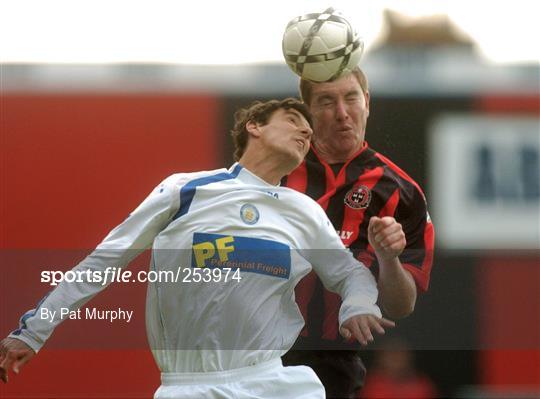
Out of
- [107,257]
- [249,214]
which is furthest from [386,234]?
[107,257]

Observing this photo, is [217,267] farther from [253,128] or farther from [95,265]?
[253,128]

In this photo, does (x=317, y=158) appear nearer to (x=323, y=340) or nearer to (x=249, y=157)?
(x=249, y=157)

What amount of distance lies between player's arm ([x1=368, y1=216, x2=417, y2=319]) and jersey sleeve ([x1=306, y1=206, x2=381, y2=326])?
0.26 ft

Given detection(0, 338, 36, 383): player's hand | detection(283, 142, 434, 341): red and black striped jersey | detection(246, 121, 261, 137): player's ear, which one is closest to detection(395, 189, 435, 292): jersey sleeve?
detection(283, 142, 434, 341): red and black striped jersey

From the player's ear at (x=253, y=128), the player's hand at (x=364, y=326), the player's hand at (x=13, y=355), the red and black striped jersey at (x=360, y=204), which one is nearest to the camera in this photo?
the player's hand at (x=13, y=355)

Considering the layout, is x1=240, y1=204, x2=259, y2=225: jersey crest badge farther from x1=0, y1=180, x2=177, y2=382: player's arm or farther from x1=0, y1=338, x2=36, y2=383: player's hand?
x1=0, y1=338, x2=36, y2=383: player's hand

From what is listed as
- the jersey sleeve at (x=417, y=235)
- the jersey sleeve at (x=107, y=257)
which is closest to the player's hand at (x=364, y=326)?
the jersey sleeve at (x=417, y=235)

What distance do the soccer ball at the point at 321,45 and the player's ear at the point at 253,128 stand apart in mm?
289

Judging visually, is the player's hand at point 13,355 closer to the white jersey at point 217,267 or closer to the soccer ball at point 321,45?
the white jersey at point 217,267

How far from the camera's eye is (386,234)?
3.68 m

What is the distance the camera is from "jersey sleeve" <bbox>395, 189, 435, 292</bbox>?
14.1ft

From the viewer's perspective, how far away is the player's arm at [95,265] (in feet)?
12.0

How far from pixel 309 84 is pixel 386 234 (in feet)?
2.90

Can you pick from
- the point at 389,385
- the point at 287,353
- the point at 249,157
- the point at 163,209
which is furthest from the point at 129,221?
the point at 389,385
